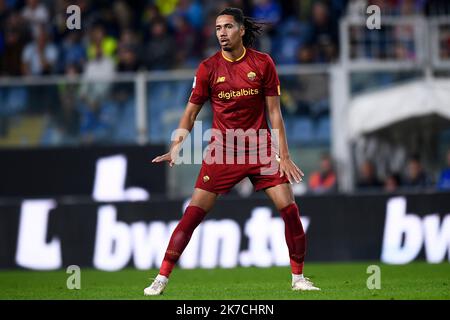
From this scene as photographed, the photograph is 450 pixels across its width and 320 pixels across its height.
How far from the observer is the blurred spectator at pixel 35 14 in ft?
70.7

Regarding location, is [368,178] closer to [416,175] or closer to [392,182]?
[392,182]

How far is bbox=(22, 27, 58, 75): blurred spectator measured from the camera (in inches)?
822

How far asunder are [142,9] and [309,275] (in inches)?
368

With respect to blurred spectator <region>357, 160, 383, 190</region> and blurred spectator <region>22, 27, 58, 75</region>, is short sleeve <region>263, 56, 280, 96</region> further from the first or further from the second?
blurred spectator <region>22, 27, 58, 75</region>

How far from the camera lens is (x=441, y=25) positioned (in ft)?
63.7

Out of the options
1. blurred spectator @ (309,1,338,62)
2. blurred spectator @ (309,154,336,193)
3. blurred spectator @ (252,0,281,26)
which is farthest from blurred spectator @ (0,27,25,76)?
blurred spectator @ (309,154,336,193)

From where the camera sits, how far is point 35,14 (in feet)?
72.0

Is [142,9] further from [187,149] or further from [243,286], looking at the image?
[243,286]

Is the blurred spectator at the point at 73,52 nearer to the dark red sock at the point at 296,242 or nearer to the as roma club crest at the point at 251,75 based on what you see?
the as roma club crest at the point at 251,75

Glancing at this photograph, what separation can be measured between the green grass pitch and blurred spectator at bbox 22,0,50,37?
611 centimetres

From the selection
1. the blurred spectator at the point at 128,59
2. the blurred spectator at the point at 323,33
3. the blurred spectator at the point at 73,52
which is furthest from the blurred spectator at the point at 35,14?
the blurred spectator at the point at 323,33

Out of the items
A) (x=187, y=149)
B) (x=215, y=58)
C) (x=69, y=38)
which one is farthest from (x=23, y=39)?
(x=215, y=58)

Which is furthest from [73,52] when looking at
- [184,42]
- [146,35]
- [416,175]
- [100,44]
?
[416,175]

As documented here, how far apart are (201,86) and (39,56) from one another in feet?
34.9
